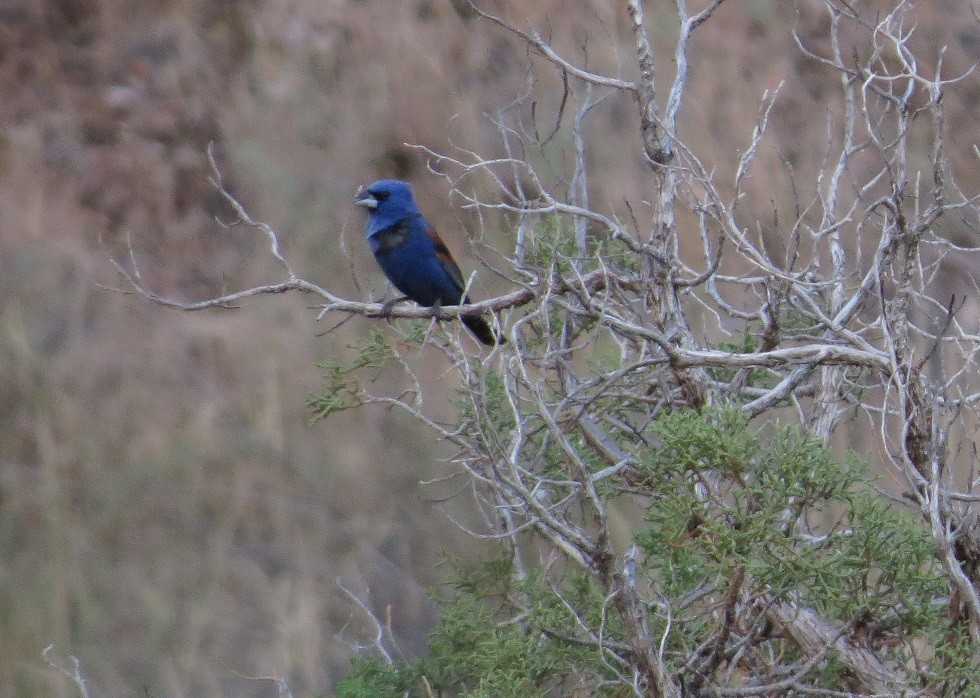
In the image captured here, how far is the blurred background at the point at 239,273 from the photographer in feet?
18.9

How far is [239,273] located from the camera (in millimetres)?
7844

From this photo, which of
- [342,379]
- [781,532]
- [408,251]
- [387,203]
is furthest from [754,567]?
[387,203]

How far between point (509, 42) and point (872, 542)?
7290 mm

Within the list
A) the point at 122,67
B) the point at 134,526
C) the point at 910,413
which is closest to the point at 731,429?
the point at 910,413

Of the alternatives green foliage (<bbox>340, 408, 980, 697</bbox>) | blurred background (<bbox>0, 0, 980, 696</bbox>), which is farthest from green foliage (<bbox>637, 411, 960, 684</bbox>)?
blurred background (<bbox>0, 0, 980, 696</bbox>)

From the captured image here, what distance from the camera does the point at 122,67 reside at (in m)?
9.71

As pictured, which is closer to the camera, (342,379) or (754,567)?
(754,567)

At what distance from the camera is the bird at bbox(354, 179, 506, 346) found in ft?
18.2

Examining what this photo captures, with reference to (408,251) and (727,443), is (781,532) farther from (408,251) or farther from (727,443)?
(408,251)

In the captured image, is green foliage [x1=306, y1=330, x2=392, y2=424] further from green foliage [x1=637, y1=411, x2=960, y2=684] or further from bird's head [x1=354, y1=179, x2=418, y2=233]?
bird's head [x1=354, y1=179, x2=418, y2=233]

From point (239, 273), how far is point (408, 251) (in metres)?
2.50

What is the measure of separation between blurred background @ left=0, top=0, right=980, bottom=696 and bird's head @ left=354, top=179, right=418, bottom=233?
2.12ft

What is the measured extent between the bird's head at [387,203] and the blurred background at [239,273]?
647 millimetres

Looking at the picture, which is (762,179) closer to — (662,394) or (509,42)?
(509,42)
